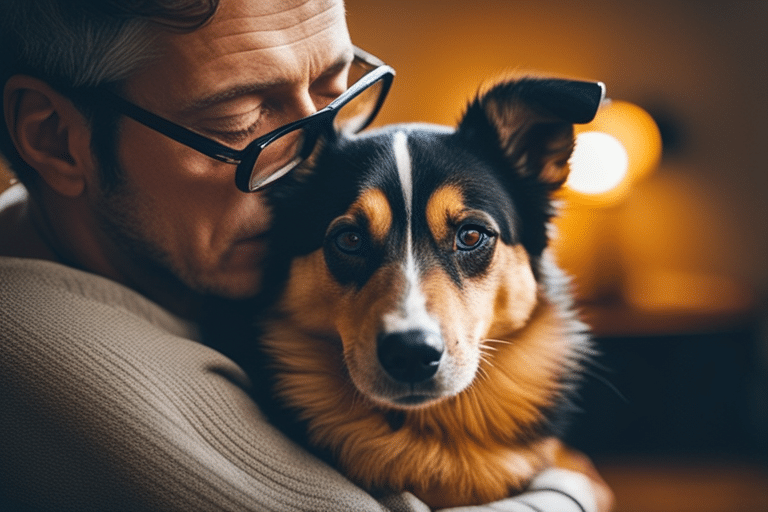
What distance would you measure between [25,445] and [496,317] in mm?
774

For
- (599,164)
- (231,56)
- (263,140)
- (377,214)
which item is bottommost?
(599,164)

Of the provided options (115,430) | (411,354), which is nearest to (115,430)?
(115,430)

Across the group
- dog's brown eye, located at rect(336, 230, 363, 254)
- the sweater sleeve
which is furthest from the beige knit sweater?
dog's brown eye, located at rect(336, 230, 363, 254)

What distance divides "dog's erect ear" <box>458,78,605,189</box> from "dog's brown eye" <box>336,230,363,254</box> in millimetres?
296

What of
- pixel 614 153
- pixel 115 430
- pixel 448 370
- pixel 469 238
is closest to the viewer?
pixel 115 430

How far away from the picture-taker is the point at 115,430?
87 cm

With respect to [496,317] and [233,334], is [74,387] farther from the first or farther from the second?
[496,317]

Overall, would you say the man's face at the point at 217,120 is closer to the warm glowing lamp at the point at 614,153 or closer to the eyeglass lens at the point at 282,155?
the eyeglass lens at the point at 282,155

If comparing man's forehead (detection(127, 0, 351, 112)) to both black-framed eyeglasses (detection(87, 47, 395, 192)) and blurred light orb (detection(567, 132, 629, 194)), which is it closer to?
black-framed eyeglasses (detection(87, 47, 395, 192))

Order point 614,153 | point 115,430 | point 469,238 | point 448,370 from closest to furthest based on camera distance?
point 115,430, point 448,370, point 469,238, point 614,153

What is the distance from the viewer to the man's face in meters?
1.06

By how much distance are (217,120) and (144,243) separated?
294 millimetres

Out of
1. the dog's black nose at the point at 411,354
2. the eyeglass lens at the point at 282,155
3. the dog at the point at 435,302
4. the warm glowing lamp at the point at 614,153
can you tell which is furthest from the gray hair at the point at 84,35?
the warm glowing lamp at the point at 614,153

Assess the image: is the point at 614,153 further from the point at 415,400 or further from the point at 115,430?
the point at 115,430
